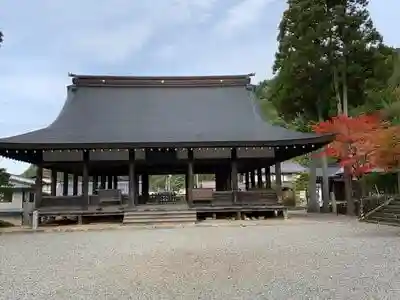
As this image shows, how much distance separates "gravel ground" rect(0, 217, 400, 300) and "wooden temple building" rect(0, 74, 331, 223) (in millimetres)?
5040

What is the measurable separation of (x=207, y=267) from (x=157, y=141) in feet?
30.7

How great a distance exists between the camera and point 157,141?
49.2 feet

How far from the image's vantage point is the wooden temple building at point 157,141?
1480 cm

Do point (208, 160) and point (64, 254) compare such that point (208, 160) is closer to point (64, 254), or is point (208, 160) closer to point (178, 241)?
point (178, 241)

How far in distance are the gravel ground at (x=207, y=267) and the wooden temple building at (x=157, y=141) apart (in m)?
5.04

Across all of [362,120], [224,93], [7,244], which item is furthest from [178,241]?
[224,93]

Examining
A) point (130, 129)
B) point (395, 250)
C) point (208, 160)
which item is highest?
point (130, 129)

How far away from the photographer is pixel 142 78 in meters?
20.6

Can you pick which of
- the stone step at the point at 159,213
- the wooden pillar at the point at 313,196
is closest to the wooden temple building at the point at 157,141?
the stone step at the point at 159,213

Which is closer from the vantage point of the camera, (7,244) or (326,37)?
(7,244)

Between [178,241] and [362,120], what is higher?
[362,120]

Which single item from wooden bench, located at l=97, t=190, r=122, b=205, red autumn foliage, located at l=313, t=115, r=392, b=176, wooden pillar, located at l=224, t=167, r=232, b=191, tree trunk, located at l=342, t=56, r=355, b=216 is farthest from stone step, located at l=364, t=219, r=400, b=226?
wooden bench, located at l=97, t=190, r=122, b=205

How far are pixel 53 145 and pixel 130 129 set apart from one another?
12.1ft

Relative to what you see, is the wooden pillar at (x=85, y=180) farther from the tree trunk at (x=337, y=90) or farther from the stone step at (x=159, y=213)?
the tree trunk at (x=337, y=90)
